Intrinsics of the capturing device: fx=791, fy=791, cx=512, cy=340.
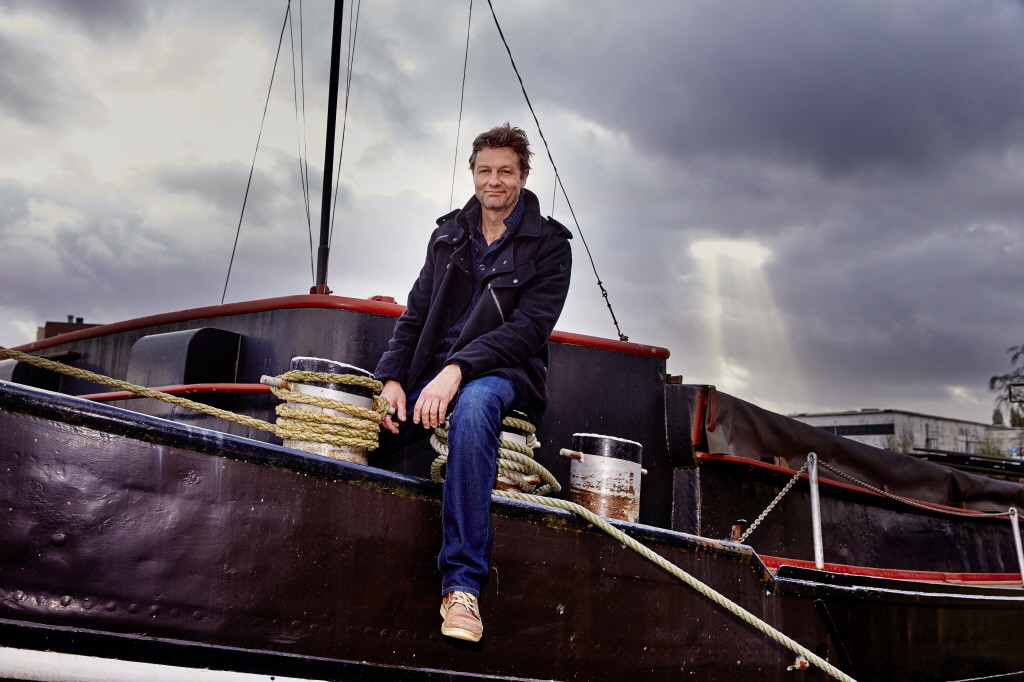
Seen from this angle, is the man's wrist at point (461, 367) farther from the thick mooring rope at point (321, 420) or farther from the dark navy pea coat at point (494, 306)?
the thick mooring rope at point (321, 420)

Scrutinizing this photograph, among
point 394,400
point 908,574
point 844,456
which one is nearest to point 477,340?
point 394,400

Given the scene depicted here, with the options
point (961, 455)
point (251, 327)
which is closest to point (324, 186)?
point (251, 327)

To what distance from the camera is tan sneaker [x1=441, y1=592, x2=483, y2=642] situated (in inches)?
97.0

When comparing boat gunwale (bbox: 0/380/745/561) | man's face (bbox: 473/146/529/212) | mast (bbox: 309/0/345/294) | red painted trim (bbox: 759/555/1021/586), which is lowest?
red painted trim (bbox: 759/555/1021/586)

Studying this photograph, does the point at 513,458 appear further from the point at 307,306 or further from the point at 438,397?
the point at 307,306

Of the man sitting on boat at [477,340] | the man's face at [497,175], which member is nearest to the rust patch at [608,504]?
the man sitting on boat at [477,340]

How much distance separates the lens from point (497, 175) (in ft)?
10.2

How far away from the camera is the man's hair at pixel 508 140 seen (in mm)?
3098

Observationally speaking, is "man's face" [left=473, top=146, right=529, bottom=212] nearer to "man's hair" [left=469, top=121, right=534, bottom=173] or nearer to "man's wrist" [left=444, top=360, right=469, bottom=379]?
"man's hair" [left=469, top=121, right=534, bottom=173]

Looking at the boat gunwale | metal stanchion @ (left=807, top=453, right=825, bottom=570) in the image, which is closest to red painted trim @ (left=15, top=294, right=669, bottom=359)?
metal stanchion @ (left=807, top=453, right=825, bottom=570)

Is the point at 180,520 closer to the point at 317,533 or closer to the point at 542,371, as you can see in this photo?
the point at 317,533

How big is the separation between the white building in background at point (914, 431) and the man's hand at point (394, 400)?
3194 centimetres

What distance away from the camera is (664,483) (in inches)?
172

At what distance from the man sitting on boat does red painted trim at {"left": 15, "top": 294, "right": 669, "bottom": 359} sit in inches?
24.6
